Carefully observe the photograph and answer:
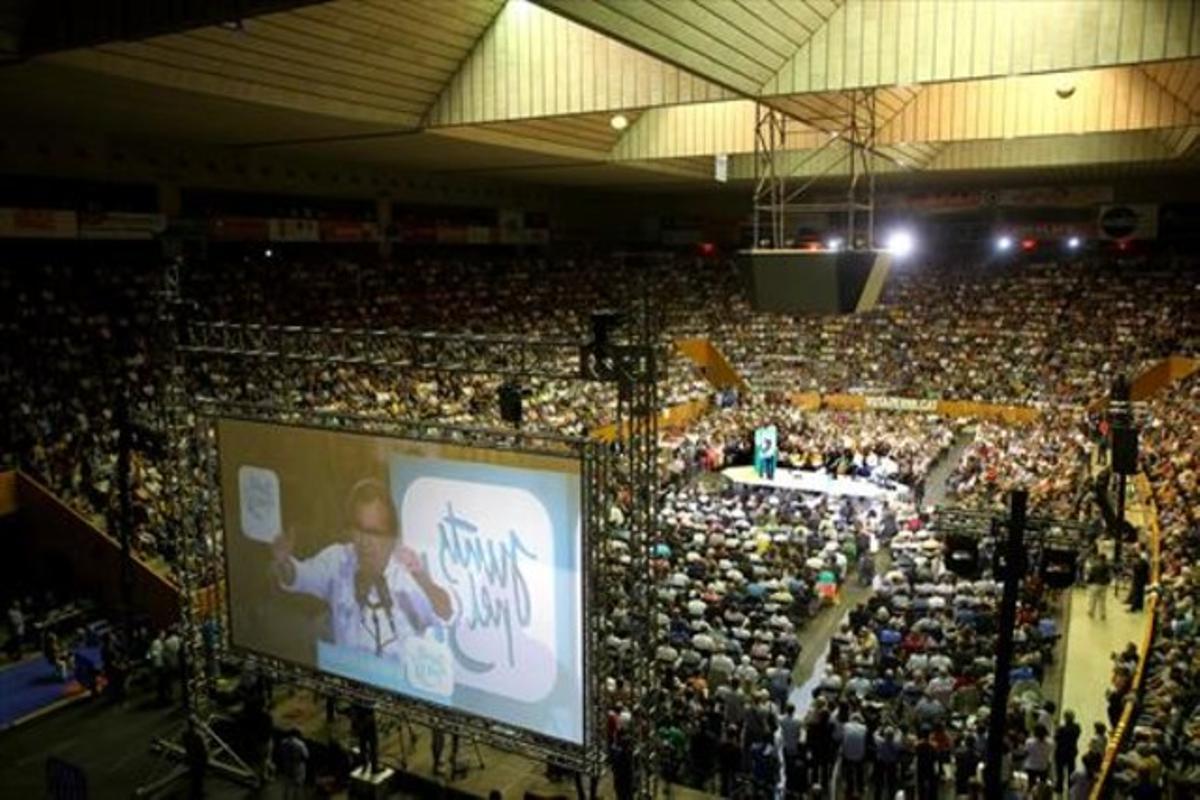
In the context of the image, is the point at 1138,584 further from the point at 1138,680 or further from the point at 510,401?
the point at 510,401

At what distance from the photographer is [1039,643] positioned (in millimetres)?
12828

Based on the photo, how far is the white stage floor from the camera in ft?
73.0

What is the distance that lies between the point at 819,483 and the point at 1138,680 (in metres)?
12.2

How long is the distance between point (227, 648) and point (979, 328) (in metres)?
27.4

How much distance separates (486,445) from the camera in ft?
32.7

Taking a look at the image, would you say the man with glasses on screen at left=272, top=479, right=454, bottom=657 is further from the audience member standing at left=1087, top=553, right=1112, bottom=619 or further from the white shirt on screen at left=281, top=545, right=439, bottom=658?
the audience member standing at left=1087, top=553, right=1112, bottom=619

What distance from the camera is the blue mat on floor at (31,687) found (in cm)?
A: 1262

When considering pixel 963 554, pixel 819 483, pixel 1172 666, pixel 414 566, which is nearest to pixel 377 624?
pixel 414 566

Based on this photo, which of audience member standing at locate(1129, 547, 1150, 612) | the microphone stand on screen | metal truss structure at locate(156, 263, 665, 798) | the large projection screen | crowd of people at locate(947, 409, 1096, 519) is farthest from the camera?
crowd of people at locate(947, 409, 1096, 519)

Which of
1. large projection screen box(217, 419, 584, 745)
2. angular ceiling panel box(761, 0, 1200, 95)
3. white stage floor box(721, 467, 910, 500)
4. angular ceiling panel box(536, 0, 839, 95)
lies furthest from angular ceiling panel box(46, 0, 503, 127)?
white stage floor box(721, 467, 910, 500)

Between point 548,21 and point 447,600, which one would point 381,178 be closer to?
point 548,21

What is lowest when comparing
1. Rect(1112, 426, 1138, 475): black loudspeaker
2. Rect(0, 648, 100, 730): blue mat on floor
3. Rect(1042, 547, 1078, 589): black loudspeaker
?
Rect(0, 648, 100, 730): blue mat on floor

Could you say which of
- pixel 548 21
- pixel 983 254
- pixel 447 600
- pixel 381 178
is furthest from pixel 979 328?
pixel 447 600

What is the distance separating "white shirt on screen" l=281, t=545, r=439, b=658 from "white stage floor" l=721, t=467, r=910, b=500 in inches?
524
